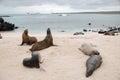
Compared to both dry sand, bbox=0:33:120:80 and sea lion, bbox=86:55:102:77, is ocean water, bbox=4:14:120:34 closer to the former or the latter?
dry sand, bbox=0:33:120:80

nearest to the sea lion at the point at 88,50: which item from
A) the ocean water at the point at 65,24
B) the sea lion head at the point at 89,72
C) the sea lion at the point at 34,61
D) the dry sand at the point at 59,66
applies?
the dry sand at the point at 59,66

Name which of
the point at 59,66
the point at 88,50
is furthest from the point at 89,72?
the point at 88,50

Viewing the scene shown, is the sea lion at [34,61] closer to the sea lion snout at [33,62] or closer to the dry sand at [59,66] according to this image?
the sea lion snout at [33,62]

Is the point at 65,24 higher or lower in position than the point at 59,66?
lower

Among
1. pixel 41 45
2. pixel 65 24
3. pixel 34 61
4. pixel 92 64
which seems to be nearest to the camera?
pixel 92 64

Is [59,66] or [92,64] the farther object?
[59,66]

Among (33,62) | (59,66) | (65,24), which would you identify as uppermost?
(33,62)

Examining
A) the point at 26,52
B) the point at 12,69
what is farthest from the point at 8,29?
the point at 12,69

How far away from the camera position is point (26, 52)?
383 inches

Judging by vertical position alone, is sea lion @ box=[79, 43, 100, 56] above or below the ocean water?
above

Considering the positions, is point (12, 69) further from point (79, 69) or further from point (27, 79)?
point (79, 69)

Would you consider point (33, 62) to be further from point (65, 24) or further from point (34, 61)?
point (65, 24)

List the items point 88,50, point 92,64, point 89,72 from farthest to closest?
point 88,50
point 92,64
point 89,72

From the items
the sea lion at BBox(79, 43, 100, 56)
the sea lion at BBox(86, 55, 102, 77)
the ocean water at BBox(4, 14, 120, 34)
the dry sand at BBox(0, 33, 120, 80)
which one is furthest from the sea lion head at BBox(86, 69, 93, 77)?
the ocean water at BBox(4, 14, 120, 34)
